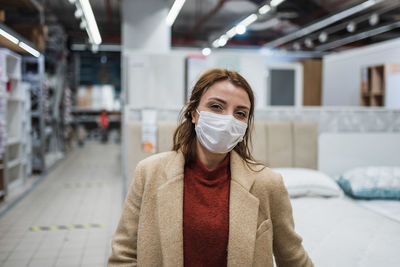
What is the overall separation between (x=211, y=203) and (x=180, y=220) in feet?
0.49

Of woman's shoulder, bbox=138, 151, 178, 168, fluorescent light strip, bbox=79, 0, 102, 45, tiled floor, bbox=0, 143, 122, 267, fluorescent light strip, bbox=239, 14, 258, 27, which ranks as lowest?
tiled floor, bbox=0, 143, 122, 267

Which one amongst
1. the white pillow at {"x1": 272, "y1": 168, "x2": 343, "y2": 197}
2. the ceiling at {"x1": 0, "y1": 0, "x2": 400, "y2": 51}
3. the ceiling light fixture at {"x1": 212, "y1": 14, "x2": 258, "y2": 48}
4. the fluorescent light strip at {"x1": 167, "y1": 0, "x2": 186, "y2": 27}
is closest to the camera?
the white pillow at {"x1": 272, "y1": 168, "x2": 343, "y2": 197}

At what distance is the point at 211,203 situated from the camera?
1.47 meters

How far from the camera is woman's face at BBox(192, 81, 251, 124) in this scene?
1.55 metres

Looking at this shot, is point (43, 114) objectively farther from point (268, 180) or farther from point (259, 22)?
point (268, 180)

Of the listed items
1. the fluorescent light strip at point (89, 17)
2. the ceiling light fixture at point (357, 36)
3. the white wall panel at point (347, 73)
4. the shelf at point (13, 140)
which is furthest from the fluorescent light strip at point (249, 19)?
the ceiling light fixture at point (357, 36)

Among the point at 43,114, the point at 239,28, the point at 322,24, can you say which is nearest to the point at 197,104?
the point at 239,28

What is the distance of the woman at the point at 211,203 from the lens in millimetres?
1431

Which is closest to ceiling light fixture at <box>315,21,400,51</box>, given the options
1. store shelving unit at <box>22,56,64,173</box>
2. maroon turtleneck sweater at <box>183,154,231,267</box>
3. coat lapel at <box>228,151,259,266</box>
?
store shelving unit at <box>22,56,64,173</box>

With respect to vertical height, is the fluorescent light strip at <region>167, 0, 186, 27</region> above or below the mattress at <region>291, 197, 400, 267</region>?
above

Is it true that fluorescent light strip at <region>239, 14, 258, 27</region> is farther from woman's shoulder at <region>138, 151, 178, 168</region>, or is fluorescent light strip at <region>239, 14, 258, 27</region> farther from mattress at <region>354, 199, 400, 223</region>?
woman's shoulder at <region>138, 151, 178, 168</region>

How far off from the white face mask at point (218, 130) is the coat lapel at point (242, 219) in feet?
0.42

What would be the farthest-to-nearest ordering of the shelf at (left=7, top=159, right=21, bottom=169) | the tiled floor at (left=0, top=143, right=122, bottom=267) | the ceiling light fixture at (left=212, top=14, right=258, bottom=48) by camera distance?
1. the ceiling light fixture at (left=212, top=14, right=258, bottom=48)
2. the shelf at (left=7, top=159, right=21, bottom=169)
3. the tiled floor at (left=0, top=143, right=122, bottom=267)

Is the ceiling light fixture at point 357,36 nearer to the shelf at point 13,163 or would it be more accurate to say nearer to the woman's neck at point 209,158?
the shelf at point 13,163
